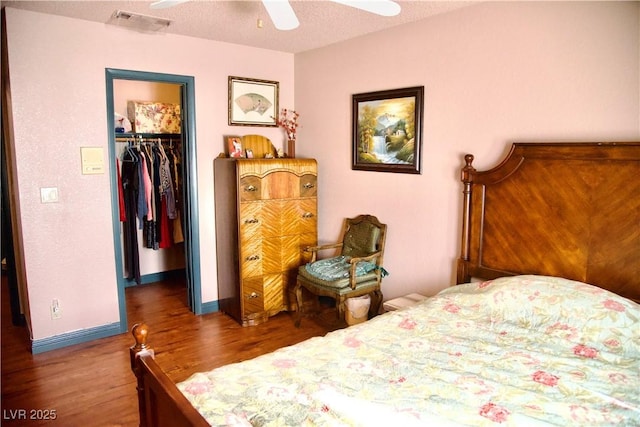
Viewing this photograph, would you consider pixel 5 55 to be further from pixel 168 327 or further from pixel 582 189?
pixel 582 189

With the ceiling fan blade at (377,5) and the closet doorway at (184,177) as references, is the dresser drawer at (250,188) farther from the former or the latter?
the ceiling fan blade at (377,5)

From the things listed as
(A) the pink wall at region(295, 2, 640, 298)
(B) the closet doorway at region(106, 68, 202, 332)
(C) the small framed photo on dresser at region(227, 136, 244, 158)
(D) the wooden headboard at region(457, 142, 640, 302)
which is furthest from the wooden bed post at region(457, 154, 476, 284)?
(B) the closet doorway at region(106, 68, 202, 332)

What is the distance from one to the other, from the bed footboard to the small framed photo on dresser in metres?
2.46

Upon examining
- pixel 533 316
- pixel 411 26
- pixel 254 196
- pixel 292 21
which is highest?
pixel 411 26

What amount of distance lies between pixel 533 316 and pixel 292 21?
1.91m

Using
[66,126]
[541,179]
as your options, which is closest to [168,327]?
[66,126]

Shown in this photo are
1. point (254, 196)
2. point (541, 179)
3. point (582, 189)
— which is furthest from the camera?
point (254, 196)

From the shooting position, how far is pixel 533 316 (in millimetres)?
2217

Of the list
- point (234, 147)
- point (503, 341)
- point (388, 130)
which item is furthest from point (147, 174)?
point (503, 341)

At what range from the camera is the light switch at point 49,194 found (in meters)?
3.22

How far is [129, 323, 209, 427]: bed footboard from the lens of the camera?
129 cm

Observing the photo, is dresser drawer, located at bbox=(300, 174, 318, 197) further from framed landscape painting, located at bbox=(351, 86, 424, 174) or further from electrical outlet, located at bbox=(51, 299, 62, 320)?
electrical outlet, located at bbox=(51, 299, 62, 320)

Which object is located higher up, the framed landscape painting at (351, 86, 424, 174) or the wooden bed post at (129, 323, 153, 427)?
the framed landscape painting at (351, 86, 424, 174)

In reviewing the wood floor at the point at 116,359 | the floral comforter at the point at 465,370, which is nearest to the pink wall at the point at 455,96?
the floral comforter at the point at 465,370
